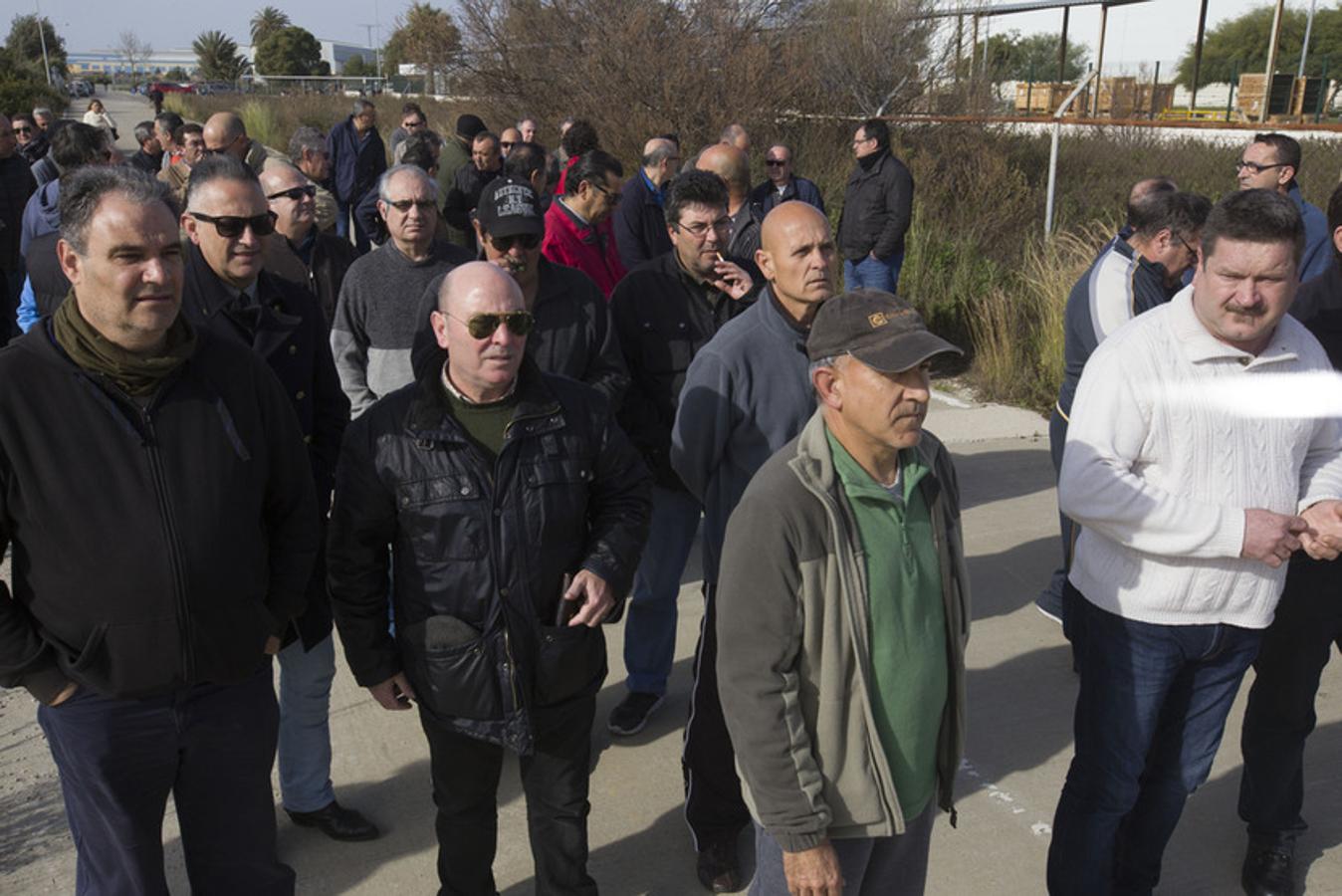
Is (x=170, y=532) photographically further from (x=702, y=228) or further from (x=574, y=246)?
(x=574, y=246)

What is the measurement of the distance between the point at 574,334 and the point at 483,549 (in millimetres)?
1393

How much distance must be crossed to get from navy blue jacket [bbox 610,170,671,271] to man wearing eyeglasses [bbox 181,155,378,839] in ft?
10.5

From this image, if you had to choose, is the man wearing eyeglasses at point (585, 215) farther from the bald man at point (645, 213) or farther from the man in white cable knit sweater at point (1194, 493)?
the man in white cable knit sweater at point (1194, 493)

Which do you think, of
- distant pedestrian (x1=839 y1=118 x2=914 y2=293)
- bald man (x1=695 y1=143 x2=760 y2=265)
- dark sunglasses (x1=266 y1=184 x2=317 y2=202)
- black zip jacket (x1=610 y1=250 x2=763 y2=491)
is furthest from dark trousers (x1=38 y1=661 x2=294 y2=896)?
distant pedestrian (x1=839 y1=118 x2=914 y2=293)

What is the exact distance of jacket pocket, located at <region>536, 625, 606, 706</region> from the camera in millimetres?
2854

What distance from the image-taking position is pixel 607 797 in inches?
152

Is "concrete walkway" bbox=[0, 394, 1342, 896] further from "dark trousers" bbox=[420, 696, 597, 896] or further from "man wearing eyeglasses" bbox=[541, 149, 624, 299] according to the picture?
"man wearing eyeglasses" bbox=[541, 149, 624, 299]

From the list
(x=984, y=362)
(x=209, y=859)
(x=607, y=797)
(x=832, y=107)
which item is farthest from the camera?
(x=832, y=107)

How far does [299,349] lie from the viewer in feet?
11.2

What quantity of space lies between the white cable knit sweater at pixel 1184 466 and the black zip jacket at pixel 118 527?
2085 mm

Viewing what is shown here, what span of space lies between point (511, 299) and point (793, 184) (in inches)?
226

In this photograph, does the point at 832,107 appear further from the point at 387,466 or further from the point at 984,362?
the point at 387,466

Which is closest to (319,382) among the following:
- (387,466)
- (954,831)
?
(387,466)

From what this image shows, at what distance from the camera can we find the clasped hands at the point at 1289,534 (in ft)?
8.69
